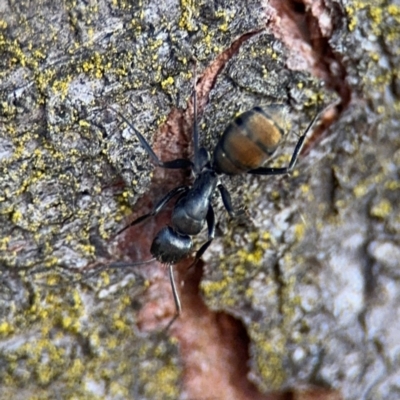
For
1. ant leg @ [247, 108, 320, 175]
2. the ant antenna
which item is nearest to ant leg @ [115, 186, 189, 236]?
the ant antenna

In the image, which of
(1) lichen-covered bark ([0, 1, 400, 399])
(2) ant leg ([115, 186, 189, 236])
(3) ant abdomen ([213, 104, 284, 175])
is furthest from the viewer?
(2) ant leg ([115, 186, 189, 236])

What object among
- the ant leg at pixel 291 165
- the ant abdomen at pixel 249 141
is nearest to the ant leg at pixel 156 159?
the ant abdomen at pixel 249 141

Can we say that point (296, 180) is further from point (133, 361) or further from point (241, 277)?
point (133, 361)

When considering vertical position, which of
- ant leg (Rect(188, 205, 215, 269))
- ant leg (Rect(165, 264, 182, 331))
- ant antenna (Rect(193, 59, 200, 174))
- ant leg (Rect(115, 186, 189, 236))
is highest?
ant antenna (Rect(193, 59, 200, 174))

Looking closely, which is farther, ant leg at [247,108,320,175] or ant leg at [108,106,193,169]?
ant leg at [247,108,320,175]

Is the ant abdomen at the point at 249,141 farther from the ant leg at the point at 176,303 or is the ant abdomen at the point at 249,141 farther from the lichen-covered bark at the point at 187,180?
the ant leg at the point at 176,303

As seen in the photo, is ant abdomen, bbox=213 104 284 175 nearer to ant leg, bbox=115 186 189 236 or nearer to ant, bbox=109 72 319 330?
ant, bbox=109 72 319 330

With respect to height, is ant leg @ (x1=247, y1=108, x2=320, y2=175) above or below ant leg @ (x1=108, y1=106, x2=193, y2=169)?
below
